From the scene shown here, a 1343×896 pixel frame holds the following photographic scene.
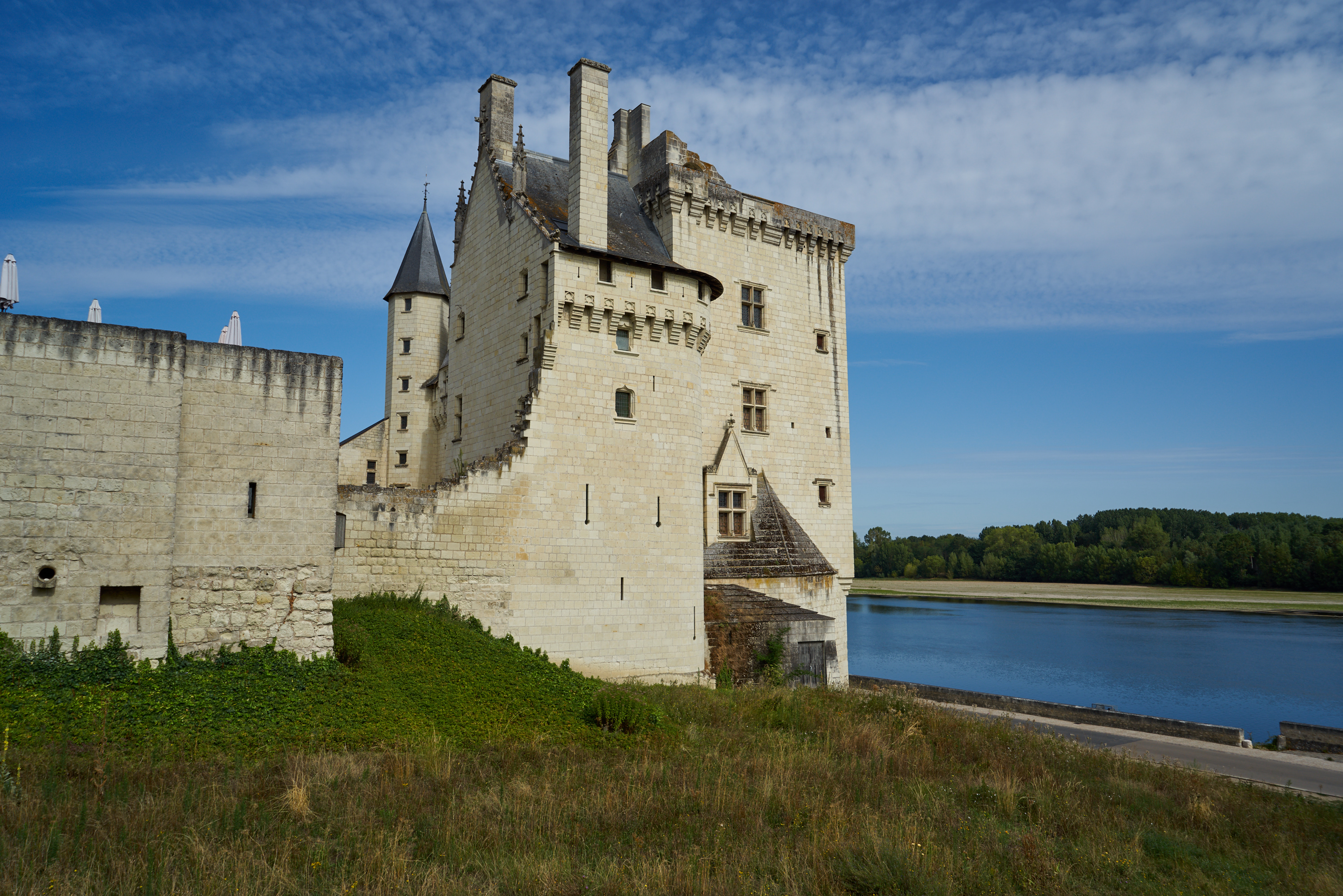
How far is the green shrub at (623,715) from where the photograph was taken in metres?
11.7

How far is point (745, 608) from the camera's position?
68.0ft

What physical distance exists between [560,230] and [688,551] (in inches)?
343

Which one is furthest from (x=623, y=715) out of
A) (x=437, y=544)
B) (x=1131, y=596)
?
(x=1131, y=596)

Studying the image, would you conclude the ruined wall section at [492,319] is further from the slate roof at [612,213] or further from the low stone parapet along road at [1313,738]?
the low stone parapet along road at [1313,738]

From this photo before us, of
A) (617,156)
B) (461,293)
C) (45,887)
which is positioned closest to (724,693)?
(45,887)

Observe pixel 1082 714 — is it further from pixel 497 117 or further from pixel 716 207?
pixel 497 117

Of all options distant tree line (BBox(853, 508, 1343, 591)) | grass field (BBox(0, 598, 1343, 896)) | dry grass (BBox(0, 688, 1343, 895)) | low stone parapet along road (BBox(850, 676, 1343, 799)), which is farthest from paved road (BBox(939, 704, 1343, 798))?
distant tree line (BBox(853, 508, 1343, 591))

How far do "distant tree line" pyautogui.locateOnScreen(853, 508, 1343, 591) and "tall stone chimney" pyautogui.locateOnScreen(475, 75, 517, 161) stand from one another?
64.5 m

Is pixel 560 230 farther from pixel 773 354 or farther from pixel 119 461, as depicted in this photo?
pixel 119 461

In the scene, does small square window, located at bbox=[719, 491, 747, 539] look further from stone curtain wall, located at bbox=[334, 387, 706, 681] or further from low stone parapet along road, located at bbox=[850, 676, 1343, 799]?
low stone parapet along road, located at bbox=[850, 676, 1343, 799]

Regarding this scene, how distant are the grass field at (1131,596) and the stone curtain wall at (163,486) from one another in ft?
286

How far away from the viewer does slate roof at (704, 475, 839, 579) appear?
22.0m

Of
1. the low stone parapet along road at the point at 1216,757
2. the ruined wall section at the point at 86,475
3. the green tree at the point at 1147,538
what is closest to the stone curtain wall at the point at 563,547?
the ruined wall section at the point at 86,475

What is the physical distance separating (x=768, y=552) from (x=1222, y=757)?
11.9 metres
